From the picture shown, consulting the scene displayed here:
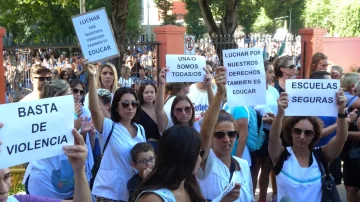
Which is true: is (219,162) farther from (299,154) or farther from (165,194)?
(165,194)

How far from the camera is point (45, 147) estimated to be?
113 inches

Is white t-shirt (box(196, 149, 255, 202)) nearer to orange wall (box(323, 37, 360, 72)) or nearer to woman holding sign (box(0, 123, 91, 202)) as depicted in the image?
woman holding sign (box(0, 123, 91, 202))

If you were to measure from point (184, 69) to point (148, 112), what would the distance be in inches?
23.7

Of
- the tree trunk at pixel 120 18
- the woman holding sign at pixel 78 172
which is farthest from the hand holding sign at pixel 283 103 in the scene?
the tree trunk at pixel 120 18

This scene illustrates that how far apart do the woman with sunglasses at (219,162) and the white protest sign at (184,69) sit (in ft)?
5.52

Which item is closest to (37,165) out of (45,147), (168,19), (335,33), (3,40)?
(45,147)

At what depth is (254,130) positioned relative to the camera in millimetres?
5980

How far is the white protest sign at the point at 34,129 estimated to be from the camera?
268 centimetres

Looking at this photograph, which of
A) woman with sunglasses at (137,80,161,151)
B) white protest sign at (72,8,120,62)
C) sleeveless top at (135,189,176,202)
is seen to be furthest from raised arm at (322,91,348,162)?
white protest sign at (72,8,120,62)

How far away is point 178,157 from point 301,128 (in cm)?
176

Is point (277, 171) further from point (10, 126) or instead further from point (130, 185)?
point (10, 126)

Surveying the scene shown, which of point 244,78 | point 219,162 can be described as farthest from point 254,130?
point 219,162

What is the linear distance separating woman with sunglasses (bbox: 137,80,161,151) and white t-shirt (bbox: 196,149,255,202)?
5.30 ft

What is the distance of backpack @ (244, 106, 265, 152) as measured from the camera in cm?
595
